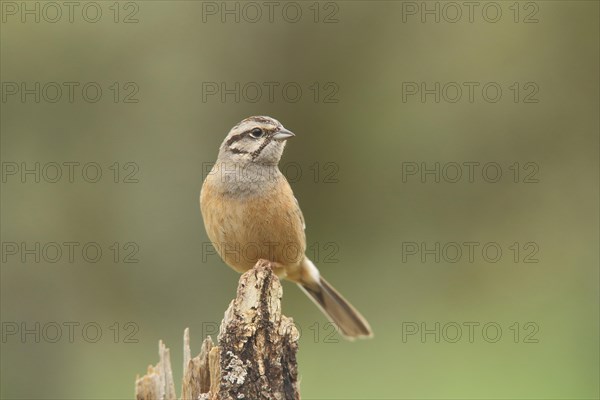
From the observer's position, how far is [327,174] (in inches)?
448

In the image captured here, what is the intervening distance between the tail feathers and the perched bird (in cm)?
99

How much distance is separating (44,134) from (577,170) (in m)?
6.92

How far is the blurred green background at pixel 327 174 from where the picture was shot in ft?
33.1

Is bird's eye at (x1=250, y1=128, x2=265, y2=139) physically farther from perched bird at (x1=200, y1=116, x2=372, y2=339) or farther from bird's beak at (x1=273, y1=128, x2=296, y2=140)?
bird's beak at (x1=273, y1=128, x2=296, y2=140)

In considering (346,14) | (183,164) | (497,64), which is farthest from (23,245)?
(497,64)

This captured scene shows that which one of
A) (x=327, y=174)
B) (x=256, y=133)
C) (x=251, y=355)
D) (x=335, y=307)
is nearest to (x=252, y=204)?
(x=256, y=133)

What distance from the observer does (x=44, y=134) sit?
1121 centimetres

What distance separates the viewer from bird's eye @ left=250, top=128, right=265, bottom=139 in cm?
703

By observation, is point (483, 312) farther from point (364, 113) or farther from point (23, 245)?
point (23, 245)

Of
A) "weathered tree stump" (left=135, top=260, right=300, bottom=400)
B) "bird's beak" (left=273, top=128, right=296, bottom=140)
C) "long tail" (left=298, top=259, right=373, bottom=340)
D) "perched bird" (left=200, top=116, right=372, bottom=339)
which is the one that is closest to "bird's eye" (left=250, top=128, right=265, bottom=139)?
"perched bird" (left=200, top=116, right=372, bottom=339)

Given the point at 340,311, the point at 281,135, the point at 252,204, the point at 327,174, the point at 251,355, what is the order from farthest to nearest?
the point at 327,174 < the point at 340,311 < the point at 281,135 < the point at 252,204 < the point at 251,355

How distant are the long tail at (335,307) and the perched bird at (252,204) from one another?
877mm

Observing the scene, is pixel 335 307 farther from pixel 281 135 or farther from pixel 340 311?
pixel 281 135

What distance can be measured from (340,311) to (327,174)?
351 cm
